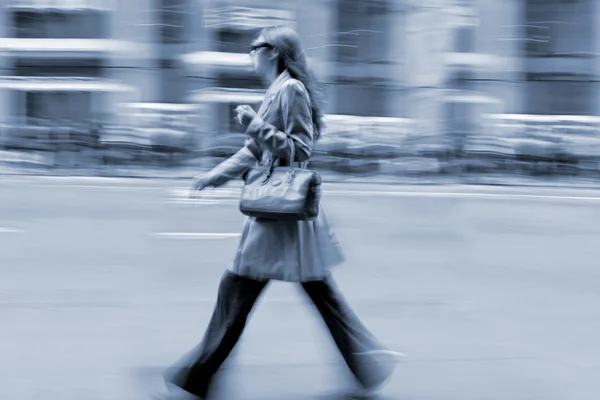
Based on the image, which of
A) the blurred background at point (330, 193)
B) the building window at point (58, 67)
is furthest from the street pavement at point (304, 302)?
the building window at point (58, 67)

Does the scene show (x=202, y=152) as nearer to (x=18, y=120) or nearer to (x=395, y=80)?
(x=18, y=120)

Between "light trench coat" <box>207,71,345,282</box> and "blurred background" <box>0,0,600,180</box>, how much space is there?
15404mm

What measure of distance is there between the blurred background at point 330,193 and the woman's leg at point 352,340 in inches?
12.8

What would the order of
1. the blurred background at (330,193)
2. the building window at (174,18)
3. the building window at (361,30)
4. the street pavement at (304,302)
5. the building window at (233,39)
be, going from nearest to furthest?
the street pavement at (304,302)
the blurred background at (330,193)
the building window at (174,18)
the building window at (233,39)
the building window at (361,30)

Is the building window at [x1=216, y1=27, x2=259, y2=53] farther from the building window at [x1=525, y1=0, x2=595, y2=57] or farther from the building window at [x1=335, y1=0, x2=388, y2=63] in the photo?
the building window at [x1=525, y1=0, x2=595, y2=57]

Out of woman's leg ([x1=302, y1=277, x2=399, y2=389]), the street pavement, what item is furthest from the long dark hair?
the street pavement

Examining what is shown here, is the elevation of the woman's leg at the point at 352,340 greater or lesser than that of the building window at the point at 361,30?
lesser

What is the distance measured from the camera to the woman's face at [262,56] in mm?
4156

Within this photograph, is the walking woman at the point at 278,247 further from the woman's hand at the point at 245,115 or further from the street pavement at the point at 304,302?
the street pavement at the point at 304,302

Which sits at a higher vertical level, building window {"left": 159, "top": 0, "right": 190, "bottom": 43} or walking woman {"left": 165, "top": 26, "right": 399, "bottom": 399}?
building window {"left": 159, "top": 0, "right": 190, "bottom": 43}

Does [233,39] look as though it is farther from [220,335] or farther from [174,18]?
[220,335]

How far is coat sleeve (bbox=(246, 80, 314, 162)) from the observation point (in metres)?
3.98

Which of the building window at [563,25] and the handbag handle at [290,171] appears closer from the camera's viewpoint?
the handbag handle at [290,171]

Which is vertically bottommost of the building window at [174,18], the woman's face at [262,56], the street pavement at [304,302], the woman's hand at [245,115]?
the street pavement at [304,302]
